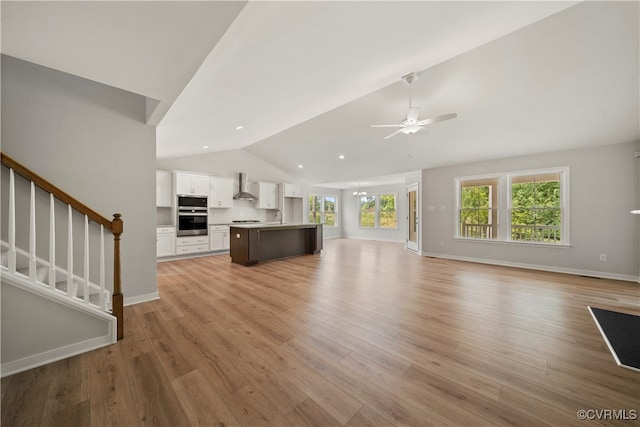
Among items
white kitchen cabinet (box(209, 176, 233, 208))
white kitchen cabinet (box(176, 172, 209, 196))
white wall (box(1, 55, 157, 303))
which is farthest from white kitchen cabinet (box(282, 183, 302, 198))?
white wall (box(1, 55, 157, 303))

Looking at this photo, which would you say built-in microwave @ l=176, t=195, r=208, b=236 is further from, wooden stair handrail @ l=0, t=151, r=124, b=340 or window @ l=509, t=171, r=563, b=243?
window @ l=509, t=171, r=563, b=243

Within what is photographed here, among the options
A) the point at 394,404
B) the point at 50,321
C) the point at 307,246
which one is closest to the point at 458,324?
the point at 394,404

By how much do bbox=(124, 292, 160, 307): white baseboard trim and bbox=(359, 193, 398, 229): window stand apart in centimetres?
845

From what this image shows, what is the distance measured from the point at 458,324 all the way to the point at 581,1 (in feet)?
11.1

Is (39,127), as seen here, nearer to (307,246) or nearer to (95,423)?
(95,423)

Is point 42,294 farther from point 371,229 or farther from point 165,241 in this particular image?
point 371,229

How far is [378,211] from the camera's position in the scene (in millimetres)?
10281

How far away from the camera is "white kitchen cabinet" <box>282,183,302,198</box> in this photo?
8.77m

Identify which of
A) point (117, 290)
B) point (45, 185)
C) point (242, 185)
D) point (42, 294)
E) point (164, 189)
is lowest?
point (117, 290)

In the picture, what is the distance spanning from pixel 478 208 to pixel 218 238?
7.02m

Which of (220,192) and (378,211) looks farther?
(378,211)

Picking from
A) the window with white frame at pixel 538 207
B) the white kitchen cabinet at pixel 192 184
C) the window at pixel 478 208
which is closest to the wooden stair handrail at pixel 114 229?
the white kitchen cabinet at pixel 192 184

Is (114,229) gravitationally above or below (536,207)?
below

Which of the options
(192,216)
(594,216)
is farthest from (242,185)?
(594,216)
